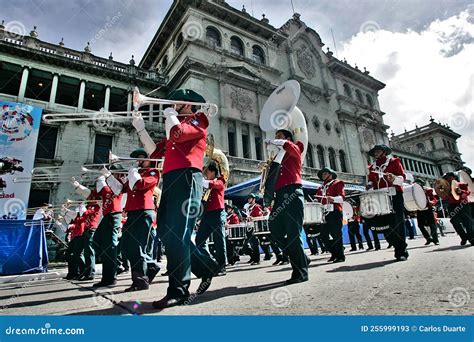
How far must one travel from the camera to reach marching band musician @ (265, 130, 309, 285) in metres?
3.46

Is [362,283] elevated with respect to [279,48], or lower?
lower

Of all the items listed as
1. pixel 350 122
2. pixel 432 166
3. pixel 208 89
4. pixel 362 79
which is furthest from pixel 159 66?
pixel 432 166

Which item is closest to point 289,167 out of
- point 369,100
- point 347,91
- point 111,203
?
point 111,203

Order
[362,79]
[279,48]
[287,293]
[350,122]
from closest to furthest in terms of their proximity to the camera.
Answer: [287,293], [279,48], [350,122], [362,79]

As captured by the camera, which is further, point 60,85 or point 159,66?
point 159,66

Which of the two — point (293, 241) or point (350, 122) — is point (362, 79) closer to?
point (350, 122)

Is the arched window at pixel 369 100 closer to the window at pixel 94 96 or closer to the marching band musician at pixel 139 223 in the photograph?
the window at pixel 94 96

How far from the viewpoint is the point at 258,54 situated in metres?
27.0

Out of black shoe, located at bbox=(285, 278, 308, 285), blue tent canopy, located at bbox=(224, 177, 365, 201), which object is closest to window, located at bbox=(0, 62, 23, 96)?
blue tent canopy, located at bbox=(224, 177, 365, 201)

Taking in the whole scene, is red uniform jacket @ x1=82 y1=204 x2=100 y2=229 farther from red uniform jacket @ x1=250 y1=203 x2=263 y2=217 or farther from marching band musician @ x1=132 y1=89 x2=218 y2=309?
red uniform jacket @ x1=250 y1=203 x2=263 y2=217

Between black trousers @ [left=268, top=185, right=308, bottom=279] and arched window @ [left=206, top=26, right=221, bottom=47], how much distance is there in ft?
73.4

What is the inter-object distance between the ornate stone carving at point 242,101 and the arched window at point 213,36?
15.7 feet
